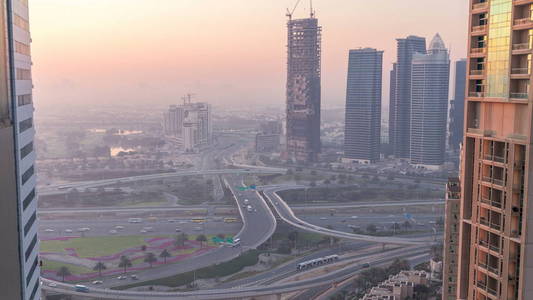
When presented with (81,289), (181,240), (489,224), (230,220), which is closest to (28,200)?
(489,224)

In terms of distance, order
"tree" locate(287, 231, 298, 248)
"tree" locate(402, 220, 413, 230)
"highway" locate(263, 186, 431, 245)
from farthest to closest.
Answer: "tree" locate(402, 220, 413, 230) < "highway" locate(263, 186, 431, 245) < "tree" locate(287, 231, 298, 248)

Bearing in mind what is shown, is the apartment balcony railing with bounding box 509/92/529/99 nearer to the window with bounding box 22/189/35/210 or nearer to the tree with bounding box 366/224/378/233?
the window with bounding box 22/189/35/210

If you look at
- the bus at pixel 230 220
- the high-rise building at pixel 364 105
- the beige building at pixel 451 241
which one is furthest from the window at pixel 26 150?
the high-rise building at pixel 364 105

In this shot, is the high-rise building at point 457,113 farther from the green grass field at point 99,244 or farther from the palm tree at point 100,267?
the palm tree at point 100,267

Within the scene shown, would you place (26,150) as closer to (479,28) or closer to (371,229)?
(479,28)

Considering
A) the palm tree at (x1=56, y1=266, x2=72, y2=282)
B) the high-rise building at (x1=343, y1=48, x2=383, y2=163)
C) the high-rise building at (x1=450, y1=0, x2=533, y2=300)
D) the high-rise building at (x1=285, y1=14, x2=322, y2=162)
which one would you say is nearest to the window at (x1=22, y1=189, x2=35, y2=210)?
the high-rise building at (x1=450, y1=0, x2=533, y2=300)
